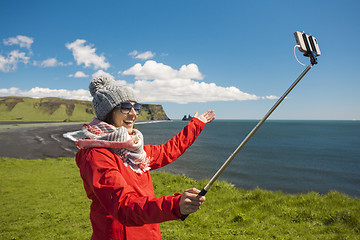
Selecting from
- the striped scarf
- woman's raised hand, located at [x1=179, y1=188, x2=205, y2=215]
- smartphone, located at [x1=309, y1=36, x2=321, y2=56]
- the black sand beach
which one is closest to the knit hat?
the striped scarf

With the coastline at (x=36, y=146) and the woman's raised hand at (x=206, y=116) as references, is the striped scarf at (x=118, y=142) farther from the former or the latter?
the coastline at (x=36, y=146)

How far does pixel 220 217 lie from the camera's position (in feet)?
23.4

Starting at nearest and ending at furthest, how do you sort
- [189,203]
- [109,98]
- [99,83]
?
[189,203]
[109,98]
[99,83]

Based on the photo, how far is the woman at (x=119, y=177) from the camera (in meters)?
1.62

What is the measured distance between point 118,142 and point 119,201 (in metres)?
0.60

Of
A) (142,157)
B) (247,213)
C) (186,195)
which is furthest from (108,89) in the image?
(247,213)

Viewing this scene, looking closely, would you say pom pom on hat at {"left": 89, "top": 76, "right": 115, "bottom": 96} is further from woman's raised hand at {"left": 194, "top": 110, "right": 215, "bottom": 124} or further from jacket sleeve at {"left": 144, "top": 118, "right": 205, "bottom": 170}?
woman's raised hand at {"left": 194, "top": 110, "right": 215, "bottom": 124}

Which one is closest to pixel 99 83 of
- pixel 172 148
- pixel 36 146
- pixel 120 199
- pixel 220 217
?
pixel 172 148

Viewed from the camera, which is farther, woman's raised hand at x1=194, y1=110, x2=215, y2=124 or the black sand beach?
the black sand beach

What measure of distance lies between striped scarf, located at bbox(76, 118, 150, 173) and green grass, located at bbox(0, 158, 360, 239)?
4612mm

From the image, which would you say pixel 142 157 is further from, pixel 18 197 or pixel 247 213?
pixel 18 197

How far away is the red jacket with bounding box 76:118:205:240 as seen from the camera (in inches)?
63.7

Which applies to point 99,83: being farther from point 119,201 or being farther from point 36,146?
point 36,146

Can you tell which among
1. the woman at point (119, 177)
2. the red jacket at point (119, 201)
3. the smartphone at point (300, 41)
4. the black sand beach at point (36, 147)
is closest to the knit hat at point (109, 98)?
the woman at point (119, 177)
